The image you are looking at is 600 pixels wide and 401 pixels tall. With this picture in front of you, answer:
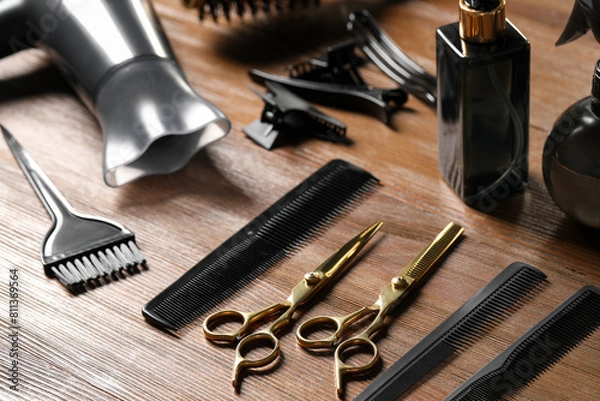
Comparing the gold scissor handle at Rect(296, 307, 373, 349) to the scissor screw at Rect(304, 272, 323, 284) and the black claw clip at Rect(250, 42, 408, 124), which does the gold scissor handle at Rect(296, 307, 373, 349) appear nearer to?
the scissor screw at Rect(304, 272, 323, 284)

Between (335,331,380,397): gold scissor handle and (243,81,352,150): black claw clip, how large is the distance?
0.30 meters

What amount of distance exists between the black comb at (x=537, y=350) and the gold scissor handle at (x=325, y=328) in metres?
0.11

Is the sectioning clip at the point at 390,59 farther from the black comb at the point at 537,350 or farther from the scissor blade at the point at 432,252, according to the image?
the black comb at the point at 537,350

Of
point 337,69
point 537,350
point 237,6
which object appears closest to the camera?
point 537,350

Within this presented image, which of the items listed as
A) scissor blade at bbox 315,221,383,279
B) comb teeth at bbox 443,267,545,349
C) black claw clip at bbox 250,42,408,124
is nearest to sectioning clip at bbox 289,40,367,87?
black claw clip at bbox 250,42,408,124

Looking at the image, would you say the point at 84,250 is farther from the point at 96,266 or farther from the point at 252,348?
the point at 252,348

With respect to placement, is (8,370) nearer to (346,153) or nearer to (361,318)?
(361,318)

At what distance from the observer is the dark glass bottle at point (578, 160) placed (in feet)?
2.47

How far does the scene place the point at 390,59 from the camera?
1070 millimetres

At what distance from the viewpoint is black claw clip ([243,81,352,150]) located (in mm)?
983

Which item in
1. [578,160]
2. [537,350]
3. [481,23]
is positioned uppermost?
[481,23]

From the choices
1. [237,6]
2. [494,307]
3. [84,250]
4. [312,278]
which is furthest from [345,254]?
[237,6]

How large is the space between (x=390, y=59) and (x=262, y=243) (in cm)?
34

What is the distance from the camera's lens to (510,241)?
841mm
